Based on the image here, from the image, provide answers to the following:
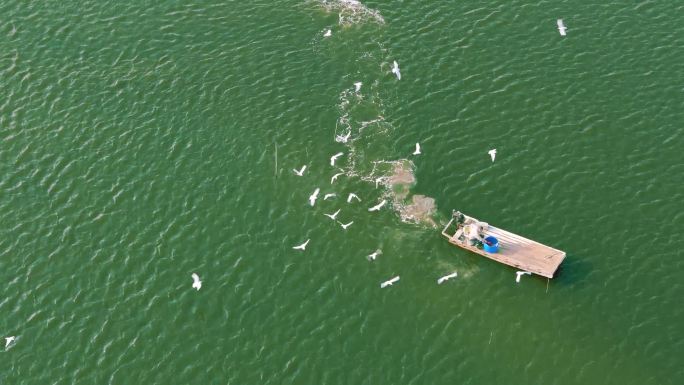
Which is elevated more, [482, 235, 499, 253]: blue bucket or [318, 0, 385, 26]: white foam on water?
[318, 0, 385, 26]: white foam on water

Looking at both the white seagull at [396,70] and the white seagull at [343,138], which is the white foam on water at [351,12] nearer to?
the white seagull at [396,70]

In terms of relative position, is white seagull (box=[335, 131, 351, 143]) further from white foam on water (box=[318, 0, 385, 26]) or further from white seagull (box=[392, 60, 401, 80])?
white foam on water (box=[318, 0, 385, 26])

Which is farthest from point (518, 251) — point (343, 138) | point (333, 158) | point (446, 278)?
point (343, 138)

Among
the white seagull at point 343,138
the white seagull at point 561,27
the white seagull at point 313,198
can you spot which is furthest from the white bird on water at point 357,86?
the white seagull at point 561,27

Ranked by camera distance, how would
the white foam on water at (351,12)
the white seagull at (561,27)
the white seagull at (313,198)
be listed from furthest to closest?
the white foam on water at (351,12), the white seagull at (561,27), the white seagull at (313,198)

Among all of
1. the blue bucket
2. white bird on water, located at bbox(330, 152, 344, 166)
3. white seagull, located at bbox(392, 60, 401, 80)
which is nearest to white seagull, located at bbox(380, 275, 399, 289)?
the blue bucket

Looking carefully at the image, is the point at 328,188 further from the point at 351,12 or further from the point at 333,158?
the point at 351,12

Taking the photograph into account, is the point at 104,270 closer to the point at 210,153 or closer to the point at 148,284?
the point at 148,284
